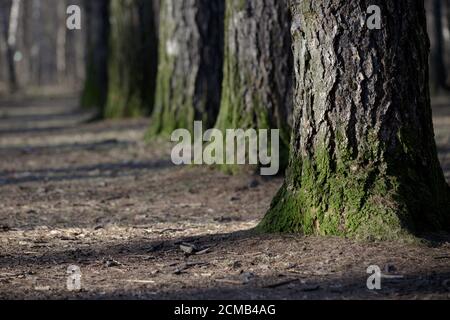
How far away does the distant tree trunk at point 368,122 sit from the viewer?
4602 millimetres

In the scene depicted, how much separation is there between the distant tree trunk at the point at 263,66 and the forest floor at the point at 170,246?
0.64m

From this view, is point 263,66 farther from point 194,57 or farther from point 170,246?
point 170,246

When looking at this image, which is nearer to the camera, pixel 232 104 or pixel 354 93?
pixel 354 93

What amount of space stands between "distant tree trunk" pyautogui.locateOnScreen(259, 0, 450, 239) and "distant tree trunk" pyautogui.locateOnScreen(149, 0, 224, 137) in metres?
5.16

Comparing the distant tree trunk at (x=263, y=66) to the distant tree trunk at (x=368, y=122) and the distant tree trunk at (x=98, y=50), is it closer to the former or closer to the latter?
the distant tree trunk at (x=368, y=122)

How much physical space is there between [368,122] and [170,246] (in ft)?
5.39

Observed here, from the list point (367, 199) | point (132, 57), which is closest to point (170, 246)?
point (367, 199)

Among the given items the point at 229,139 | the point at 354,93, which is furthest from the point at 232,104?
the point at 354,93

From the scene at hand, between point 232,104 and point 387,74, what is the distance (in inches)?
124

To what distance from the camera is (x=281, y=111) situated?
7.52m

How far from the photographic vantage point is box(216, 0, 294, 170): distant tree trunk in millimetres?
7457

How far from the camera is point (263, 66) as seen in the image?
748cm

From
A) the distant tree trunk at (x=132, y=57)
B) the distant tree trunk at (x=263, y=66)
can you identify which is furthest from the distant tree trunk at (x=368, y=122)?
the distant tree trunk at (x=132, y=57)

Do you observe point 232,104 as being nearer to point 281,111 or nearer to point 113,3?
point 281,111
